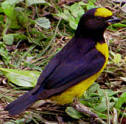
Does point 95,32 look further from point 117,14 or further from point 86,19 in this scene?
point 117,14

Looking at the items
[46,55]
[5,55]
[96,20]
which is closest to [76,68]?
[96,20]

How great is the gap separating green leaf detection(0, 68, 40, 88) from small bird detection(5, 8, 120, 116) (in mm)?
434

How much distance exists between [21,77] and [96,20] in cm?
111

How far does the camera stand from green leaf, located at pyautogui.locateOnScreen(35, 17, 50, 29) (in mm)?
5406

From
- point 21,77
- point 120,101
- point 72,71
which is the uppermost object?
point 72,71

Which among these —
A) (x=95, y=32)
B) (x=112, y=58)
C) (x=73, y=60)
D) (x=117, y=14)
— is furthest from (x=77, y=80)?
(x=117, y=14)

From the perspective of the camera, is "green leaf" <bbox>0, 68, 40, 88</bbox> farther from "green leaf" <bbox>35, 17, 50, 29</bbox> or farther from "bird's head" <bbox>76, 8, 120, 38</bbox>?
"green leaf" <bbox>35, 17, 50, 29</bbox>

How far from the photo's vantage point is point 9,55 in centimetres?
523

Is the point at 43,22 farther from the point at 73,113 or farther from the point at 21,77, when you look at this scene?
the point at 73,113

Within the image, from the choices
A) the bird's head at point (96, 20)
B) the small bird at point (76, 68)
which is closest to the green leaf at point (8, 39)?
the small bird at point (76, 68)

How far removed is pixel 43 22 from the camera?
17.9 ft

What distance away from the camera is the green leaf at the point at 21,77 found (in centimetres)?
459

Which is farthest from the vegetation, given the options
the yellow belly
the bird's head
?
the bird's head

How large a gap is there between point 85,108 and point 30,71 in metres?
0.94
